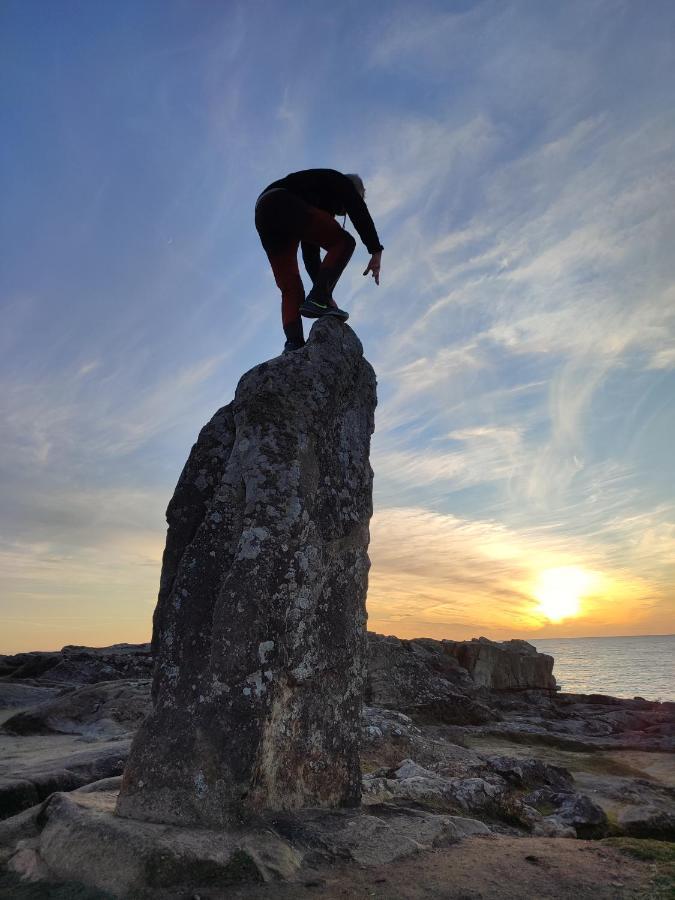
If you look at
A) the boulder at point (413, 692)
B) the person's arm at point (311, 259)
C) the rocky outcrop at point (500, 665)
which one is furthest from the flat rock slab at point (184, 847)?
the rocky outcrop at point (500, 665)

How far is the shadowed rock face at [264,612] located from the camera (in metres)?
3.87

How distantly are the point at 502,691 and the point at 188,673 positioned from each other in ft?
63.4

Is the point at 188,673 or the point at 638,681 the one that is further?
the point at 638,681

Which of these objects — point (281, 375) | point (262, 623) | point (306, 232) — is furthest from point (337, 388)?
point (262, 623)

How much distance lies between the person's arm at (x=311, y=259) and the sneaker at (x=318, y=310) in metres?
0.70

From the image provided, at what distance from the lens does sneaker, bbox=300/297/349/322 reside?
5758 mm

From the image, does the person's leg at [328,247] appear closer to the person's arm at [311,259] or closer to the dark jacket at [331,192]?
the dark jacket at [331,192]

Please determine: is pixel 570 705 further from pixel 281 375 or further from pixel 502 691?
pixel 281 375

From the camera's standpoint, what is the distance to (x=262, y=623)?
13.7 ft

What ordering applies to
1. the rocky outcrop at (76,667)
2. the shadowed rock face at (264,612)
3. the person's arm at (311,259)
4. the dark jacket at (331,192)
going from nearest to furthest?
the shadowed rock face at (264,612) → the dark jacket at (331,192) → the person's arm at (311,259) → the rocky outcrop at (76,667)

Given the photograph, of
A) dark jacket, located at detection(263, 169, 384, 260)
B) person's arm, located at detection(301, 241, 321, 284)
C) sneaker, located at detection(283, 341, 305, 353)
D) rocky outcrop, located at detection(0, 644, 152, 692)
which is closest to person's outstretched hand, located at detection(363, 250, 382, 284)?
dark jacket, located at detection(263, 169, 384, 260)

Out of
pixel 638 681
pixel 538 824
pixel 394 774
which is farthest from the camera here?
pixel 638 681

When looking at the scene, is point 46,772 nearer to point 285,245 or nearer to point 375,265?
point 285,245

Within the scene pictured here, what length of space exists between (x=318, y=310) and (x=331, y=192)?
1.21m
